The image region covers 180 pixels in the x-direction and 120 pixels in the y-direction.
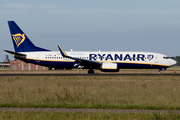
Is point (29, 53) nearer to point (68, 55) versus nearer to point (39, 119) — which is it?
point (68, 55)

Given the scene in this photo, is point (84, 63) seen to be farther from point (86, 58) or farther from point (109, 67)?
point (109, 67)

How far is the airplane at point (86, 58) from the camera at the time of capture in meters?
44.9

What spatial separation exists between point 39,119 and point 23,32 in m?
39.8

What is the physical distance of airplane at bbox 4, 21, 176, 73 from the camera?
147ft

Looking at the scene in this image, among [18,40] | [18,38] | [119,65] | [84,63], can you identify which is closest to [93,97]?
[84,63]

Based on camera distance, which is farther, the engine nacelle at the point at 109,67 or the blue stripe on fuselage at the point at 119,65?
the blue stripe on fuselage at the point at 119,65

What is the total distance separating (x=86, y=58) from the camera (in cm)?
4628

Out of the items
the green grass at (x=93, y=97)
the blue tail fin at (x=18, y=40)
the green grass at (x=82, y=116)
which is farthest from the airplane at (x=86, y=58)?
the green grass at (x=82, y=116)

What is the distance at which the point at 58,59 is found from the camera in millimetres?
46375

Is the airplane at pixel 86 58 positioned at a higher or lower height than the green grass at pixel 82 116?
higher

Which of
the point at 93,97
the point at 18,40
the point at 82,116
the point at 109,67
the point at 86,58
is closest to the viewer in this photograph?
the point at 82,116

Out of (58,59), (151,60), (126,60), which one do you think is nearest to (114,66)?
(126,60)

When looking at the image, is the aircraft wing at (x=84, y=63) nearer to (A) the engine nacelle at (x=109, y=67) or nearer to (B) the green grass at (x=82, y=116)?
(A) the engine nacelle at (x=109, y=67)

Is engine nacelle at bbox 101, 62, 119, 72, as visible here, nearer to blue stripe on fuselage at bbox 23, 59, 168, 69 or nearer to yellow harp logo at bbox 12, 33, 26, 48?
blue stripe on fuselage at bbox 23, 59, 168, 69
